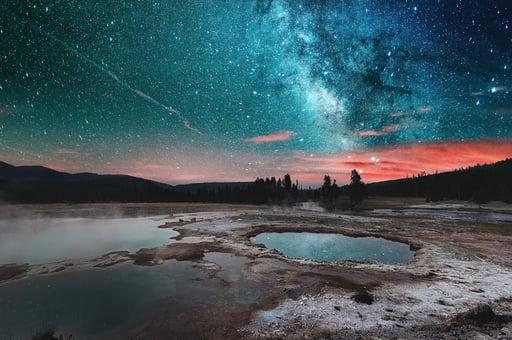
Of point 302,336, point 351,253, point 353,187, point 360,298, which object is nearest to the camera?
point 302,336

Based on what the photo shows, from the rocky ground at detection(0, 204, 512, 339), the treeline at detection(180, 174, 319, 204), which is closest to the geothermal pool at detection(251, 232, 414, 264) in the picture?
the rocky ground at detection(0, 204, 512, 339)

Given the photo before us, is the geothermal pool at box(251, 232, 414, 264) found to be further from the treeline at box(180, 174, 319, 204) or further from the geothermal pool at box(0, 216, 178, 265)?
the treeline at box(180, 174, 319, 204)

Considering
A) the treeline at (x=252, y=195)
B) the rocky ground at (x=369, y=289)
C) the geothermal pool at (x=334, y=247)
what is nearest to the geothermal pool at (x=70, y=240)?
the rocky ground at (x=369, y=289)

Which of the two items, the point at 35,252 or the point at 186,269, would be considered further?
the point at 35,252

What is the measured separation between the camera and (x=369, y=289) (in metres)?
17.8

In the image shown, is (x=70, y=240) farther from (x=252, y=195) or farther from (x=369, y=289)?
(x=252, y=195)

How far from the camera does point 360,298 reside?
52.3ft

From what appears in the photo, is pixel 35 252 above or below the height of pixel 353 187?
below

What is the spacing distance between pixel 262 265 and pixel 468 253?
19201 mm

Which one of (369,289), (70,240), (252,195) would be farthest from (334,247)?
(252,195)

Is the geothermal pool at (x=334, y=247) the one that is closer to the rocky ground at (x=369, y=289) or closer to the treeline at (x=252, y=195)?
the rocky ground at (x=369, y=289)

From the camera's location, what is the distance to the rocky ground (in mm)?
12773

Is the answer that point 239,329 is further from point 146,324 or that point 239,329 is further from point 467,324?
point 467,324

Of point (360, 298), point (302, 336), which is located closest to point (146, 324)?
point (302, 336)
